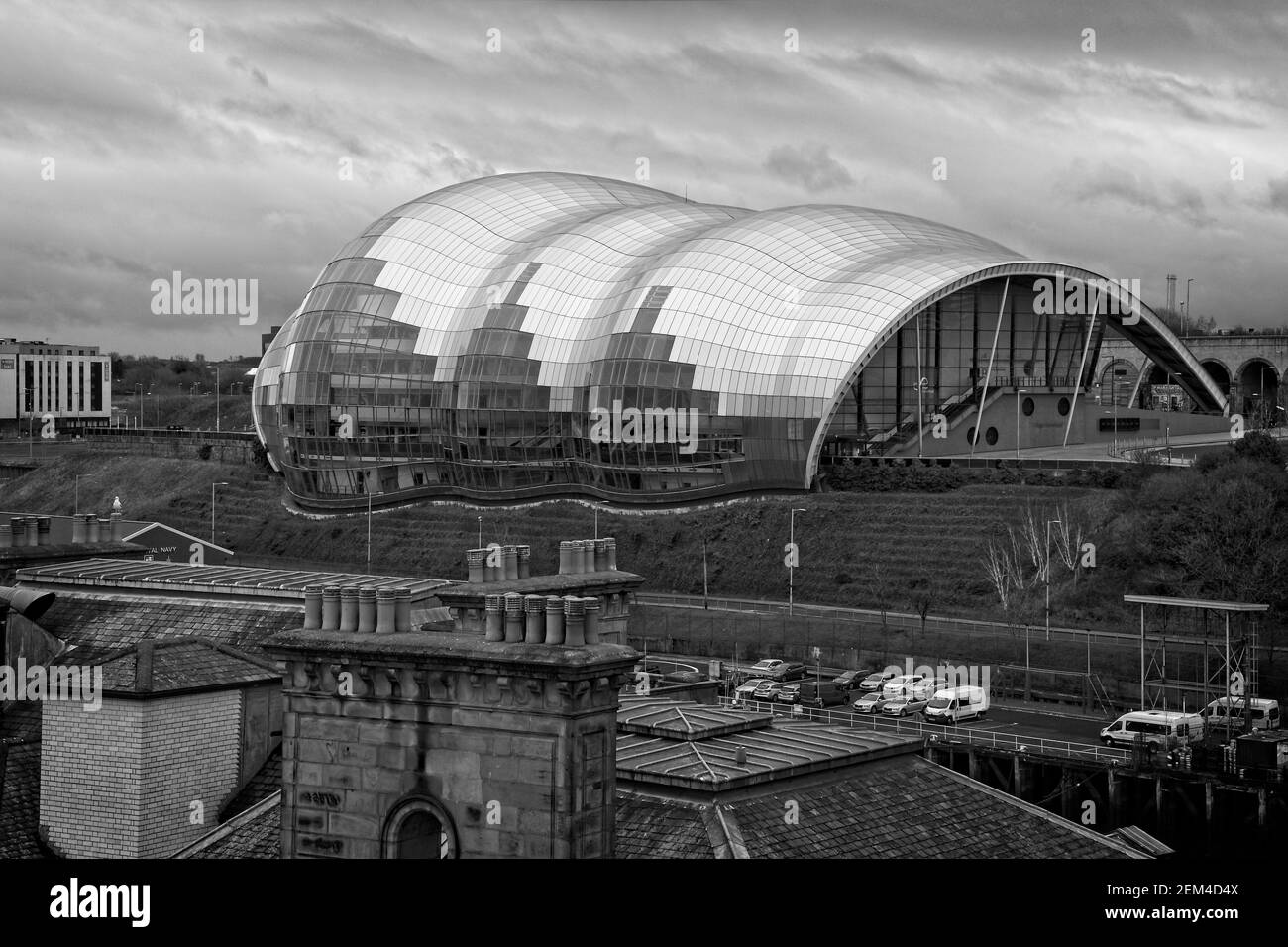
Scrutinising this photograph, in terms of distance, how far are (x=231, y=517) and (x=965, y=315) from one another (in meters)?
43.0

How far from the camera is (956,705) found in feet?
178

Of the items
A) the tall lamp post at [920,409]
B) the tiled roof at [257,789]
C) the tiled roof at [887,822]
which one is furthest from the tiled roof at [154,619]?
the tall lamp post at [920,409]

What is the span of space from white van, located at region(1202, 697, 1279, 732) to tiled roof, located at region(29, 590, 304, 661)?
28707mm

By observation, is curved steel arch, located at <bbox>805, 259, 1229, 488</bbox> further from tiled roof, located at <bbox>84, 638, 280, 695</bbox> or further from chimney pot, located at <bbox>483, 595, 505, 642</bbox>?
chimney pot, located at <bbox>483, 595, 505, 642</bbox>

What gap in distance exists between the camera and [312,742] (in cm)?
1919

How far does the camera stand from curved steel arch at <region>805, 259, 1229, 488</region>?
8731 centimetres

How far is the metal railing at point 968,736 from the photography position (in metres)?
46.5

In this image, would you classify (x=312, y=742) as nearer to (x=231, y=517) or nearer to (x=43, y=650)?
(x=43, y=650)

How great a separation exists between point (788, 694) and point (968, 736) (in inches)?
364

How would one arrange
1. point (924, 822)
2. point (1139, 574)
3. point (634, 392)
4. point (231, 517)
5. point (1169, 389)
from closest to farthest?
point (924, 822) → point (1139, 574) → point (634, 392) → point (231, 517) → point (1169, 389)

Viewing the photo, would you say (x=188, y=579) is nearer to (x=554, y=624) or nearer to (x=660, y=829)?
(x=660, y=829)

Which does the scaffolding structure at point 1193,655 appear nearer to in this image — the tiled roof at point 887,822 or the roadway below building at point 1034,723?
the roadway below building at point 1034,723

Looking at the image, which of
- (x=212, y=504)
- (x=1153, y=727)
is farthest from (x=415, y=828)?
(x=212, y=504)
